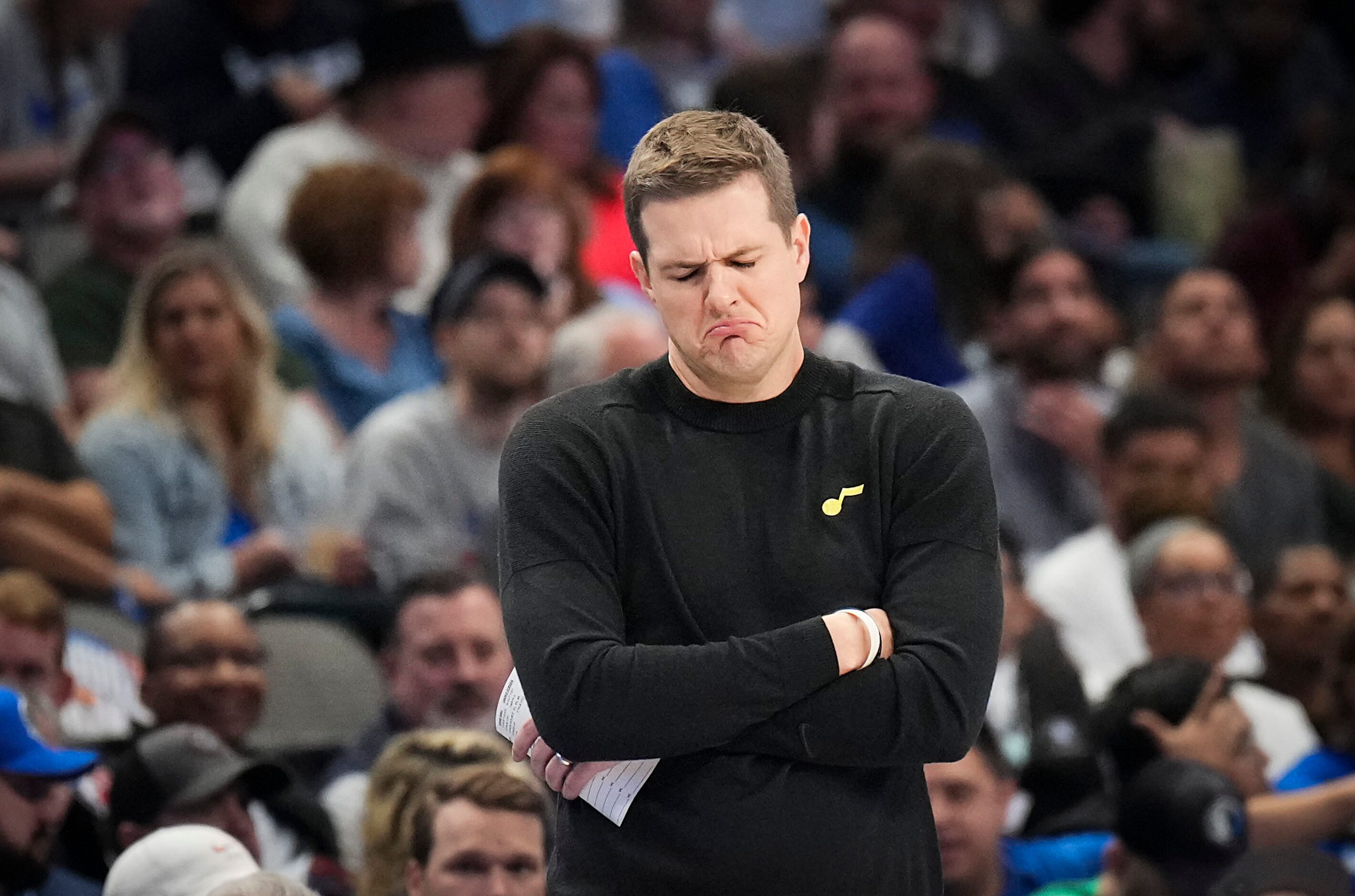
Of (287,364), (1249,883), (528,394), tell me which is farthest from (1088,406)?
(1249,883)

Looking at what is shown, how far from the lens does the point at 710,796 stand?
228 centimetres

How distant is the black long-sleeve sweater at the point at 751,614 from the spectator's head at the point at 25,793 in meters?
1.92

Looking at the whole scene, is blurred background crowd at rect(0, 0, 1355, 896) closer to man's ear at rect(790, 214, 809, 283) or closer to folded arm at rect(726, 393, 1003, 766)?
folded arm at rect(726, 393, 1003, 766)

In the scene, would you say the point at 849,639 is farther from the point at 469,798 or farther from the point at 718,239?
the point at 469,798

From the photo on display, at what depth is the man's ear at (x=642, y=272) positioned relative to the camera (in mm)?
2393

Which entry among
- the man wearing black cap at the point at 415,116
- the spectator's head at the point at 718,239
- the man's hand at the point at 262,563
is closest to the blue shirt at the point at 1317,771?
the man's hand at the point at 262,563

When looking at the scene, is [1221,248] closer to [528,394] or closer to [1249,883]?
[528,394]

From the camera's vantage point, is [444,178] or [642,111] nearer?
[444,178]

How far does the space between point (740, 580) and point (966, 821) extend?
2.29 meters

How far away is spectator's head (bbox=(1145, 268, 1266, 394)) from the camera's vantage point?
279 inches

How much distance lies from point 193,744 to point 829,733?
2.39m

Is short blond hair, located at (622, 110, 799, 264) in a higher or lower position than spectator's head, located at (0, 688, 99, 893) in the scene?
higher

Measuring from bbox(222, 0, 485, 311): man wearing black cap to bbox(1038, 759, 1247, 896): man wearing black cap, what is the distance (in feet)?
12.1

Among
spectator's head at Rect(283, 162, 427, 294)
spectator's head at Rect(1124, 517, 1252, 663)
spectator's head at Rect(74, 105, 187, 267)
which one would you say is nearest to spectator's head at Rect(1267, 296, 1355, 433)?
spectator's head at Rect(1124, 517, 1252, 663)
